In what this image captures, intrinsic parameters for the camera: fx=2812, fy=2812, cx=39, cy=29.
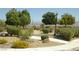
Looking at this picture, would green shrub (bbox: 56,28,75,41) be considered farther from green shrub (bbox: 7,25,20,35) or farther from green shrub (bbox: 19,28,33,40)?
green shrub (bbox: 7,25,20,35)

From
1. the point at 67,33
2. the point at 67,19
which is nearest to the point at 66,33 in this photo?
the point at 67,33

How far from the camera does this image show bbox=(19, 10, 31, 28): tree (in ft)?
253

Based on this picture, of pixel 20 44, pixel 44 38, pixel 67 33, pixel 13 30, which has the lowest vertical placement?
pixel 20 44

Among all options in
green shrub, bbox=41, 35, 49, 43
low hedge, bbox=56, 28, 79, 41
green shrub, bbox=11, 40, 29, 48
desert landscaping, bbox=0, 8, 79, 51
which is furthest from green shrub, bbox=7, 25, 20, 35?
low hedge, bbox=56, 28, 79, 41

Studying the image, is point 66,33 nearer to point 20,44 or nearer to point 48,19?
point 48,19

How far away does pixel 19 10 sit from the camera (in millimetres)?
77062

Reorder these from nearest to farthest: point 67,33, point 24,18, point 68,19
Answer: point 24,18
point 68,19
point 67,33

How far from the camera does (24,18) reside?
253 feet

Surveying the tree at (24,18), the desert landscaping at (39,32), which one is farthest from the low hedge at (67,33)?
the tree at (24,18)

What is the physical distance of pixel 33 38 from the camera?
254 ft

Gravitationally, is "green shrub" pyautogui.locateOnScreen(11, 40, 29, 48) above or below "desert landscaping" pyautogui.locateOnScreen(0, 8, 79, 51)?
below

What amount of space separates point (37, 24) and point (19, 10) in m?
0.63

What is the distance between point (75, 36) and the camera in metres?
77.3
